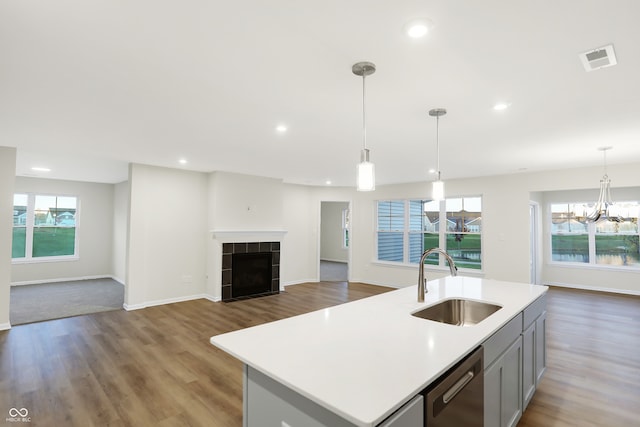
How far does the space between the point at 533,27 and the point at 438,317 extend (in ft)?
6.36

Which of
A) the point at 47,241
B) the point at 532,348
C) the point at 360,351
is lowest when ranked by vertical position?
the point at 532,348

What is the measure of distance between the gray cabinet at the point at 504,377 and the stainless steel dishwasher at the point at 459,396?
0.14m

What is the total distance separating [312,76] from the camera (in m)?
2.17

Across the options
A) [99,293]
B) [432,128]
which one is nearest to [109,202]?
[99,293]

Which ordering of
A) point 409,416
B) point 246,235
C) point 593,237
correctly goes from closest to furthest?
point 409,416 → point 246,235 → point 593,237

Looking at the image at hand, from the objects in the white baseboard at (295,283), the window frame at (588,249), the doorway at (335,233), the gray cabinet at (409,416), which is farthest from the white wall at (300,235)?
the gray cabinet at (409,416)

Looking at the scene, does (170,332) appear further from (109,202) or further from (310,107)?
(109,202)

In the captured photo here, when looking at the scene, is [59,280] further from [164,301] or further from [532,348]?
[532,348]

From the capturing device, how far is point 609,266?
22.2ft

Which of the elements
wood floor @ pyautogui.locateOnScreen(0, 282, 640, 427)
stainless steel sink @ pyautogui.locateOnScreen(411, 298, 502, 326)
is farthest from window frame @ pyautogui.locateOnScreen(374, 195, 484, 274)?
stainless steel sink @ pyautogui.locateOnScreen(411, 298, 502, 326)

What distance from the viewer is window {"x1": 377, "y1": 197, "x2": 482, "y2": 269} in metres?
6.80

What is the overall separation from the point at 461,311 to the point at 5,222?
553cm

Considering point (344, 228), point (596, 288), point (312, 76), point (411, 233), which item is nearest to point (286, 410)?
point (312, 76)

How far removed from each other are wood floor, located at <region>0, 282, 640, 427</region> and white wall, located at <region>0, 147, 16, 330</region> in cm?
41
